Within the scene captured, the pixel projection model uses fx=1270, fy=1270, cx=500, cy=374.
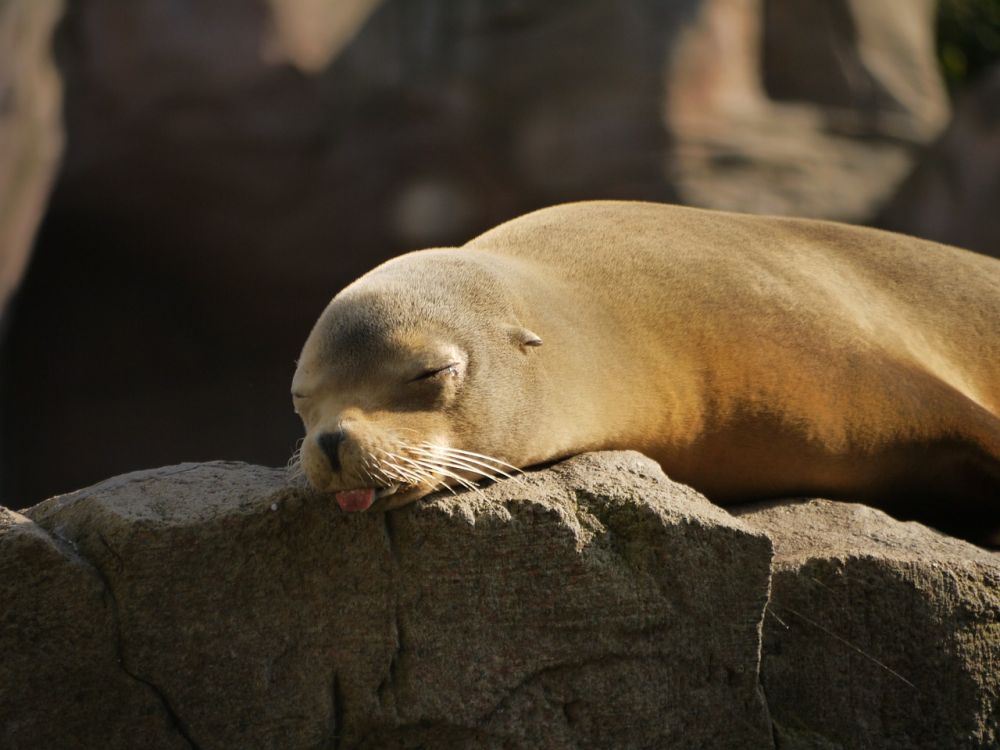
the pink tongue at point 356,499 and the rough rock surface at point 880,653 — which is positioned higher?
the pink tongue at point 356,499

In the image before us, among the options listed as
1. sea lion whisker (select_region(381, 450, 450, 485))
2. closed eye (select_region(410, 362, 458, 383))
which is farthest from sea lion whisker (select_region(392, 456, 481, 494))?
closed eye (select_region(410, 362, 458, 383))

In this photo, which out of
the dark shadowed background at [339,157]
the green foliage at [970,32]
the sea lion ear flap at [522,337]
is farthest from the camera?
the green foliage at [970,32]

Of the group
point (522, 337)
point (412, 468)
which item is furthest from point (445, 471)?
point (522, 337)

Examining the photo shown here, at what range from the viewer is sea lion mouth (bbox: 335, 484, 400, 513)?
285cm

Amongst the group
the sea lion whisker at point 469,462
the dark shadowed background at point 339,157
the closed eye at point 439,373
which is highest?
the closed eye at point 439,373

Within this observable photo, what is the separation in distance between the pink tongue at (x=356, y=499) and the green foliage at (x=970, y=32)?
36.1 ft

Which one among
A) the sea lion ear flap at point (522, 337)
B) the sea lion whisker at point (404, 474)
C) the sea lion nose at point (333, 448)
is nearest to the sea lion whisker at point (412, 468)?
the sea lion whisker at point (404, 474)

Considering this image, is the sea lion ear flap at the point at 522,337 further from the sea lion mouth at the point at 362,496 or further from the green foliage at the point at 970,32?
the green foliage at the point at 970,32

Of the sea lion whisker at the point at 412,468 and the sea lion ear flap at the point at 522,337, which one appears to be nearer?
the sea lion whisker at the point at 412,468

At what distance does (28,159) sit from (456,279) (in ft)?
18.5

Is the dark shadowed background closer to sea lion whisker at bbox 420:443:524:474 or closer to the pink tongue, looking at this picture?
sea lion whisker at bbox 420:443:524:474

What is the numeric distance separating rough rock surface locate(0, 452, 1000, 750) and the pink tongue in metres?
0.03

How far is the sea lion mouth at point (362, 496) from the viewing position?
285 cm

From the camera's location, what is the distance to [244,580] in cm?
285
